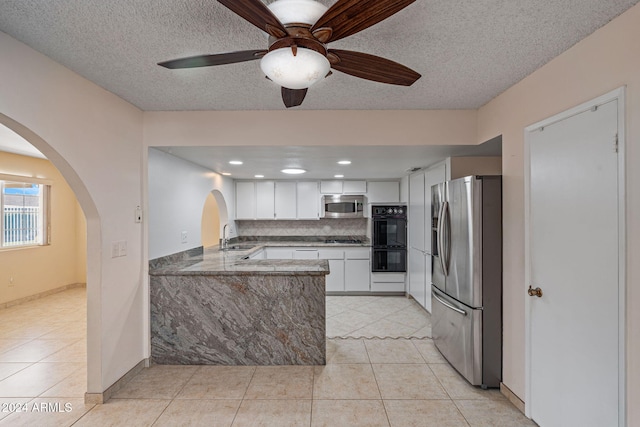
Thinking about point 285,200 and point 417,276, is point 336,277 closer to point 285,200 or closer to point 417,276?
point 417,276

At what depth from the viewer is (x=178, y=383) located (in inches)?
102

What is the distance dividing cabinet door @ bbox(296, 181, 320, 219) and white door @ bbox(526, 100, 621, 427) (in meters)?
3.96

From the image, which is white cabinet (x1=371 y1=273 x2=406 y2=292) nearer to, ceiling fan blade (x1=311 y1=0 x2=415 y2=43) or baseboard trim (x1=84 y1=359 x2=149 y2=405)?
baseboard trim (x1=84 y1=359 x2=149 y2=405)

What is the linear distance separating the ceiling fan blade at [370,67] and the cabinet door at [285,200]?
170 inches

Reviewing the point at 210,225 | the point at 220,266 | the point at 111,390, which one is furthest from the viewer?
the point at 210,225

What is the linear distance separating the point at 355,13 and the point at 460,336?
258 cm

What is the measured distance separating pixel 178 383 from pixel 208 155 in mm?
2210

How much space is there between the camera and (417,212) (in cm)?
465

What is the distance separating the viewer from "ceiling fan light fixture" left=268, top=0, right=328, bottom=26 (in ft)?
3.83

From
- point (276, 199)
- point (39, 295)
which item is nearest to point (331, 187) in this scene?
point (276, 199)

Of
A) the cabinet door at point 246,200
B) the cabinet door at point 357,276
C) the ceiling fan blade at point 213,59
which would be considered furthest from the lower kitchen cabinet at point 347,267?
the ceiling fan blade at point 213,59

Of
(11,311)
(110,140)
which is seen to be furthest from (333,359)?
(11,311)

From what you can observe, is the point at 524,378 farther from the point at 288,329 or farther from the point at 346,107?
the point at 346,107

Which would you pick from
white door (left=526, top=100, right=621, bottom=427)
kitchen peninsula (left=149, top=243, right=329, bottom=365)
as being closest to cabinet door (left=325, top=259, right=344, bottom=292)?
kitchen peninsula (left=149, top=243, right=329, bottom=365)
